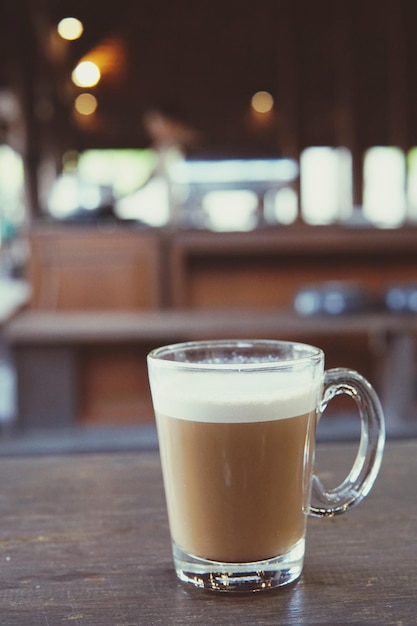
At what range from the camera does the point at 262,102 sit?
30.1ft

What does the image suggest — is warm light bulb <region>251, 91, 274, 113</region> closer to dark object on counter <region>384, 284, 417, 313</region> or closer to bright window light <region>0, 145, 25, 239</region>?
bright window light <region>0, 145, 25, 239</region>

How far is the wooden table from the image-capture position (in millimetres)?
524

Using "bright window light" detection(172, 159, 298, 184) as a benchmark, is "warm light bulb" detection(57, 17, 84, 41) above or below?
above

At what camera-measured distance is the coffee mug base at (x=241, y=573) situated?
0.56 m

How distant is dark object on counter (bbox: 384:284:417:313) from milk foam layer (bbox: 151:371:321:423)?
260cm

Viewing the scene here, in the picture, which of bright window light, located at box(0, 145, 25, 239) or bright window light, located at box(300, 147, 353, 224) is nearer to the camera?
bright window light, located at box(300, 147, 353, 224)

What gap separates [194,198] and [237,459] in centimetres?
1076

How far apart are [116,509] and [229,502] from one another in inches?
9.0

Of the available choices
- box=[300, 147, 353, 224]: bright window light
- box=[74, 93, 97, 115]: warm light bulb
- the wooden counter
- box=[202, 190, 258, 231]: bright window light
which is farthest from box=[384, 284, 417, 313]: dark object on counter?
box=[202, 190, 258, 231]: bright window light

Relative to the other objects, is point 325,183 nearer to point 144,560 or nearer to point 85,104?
point 85,104

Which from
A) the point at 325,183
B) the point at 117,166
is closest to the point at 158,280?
the point at 325,183

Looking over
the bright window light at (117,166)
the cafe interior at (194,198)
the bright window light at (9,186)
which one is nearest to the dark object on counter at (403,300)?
the cafe interior at (194,198)

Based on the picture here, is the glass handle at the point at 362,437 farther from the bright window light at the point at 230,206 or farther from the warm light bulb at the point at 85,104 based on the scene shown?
the bright window light at the point at 230,206

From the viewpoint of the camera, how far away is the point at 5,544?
67 centimetres
